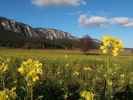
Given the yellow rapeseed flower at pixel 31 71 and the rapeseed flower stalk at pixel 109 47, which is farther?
the rapeseed flower stalk at pixel 109 47

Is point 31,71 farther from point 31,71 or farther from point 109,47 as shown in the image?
point 109,47

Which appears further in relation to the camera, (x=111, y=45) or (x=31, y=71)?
(x=111, y=45)

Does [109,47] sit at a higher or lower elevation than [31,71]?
higher

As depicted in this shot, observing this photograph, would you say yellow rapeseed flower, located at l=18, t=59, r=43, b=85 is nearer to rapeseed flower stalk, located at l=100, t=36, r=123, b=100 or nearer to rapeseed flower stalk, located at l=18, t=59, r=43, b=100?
rapeseed flower stalk, located at l=18, t=59, r=43, b=100

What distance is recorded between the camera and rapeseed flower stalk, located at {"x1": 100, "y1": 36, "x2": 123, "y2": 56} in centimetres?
683

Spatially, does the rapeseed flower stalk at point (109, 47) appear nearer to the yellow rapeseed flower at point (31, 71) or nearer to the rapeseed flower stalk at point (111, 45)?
the rapeseed flower stalk at point (111, 45)

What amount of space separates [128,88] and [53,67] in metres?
2.71

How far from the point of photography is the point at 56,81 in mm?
8336

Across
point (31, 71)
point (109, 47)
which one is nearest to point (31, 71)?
point (31, 71)

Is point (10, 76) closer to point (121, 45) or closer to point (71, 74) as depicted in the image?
point (71, 74)

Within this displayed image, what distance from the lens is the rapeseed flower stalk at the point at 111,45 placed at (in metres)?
6.83

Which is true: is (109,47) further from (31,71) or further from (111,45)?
(31,71)

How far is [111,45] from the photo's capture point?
6914mm

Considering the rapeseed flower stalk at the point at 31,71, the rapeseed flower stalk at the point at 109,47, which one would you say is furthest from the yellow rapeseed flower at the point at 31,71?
the rapeseed flower stalk at the point at 109,47
